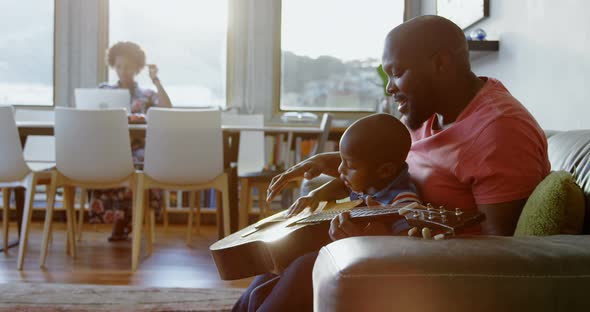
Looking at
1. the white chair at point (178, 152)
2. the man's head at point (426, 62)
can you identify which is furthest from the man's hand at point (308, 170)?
the white chair at point (178, 152)

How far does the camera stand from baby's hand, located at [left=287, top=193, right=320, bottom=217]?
5.39 ft

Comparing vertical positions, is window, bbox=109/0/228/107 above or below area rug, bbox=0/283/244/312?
above

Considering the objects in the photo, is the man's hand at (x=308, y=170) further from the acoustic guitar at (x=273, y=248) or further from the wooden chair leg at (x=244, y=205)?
the wooden chair leg at (x=244, y=205)

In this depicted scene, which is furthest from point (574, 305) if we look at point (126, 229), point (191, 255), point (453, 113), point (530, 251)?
point (126, 229)

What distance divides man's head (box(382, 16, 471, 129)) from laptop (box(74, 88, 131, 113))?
107 inches

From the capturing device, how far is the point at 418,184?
145 cm

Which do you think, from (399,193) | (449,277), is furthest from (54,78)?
(449,277)

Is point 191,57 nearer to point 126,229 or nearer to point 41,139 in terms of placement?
point 41,139

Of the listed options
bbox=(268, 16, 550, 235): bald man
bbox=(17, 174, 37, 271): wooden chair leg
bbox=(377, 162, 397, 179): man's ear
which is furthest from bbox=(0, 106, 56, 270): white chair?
bbox=(268, 16, 550, 235): bald man

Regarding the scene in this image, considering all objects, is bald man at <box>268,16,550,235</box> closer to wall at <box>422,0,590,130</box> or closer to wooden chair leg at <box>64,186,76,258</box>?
wall at <box>422,0,590,130</box>

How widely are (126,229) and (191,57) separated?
167 cm

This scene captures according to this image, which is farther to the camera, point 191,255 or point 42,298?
point 191,255

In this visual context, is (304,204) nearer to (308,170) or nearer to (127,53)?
(308,170)

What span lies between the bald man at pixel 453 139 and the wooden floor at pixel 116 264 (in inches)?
69.6
